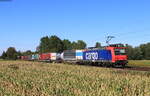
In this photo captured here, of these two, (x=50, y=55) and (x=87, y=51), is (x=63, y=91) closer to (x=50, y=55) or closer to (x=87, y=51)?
(x=87, y=51)

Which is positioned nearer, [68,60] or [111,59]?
[111,59]

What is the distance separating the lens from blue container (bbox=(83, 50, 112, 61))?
1764 inches

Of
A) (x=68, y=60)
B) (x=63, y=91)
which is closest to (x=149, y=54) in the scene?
(x=68, y=60)

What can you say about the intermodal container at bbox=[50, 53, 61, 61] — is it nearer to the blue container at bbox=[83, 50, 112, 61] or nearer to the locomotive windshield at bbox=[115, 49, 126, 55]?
the blue container at bbox=[83, 50, 112, 61]

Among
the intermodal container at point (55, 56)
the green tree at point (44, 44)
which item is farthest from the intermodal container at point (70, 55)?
the green tree at point (44, 44)

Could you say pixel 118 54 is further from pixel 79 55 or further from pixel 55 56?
pixel 55 56

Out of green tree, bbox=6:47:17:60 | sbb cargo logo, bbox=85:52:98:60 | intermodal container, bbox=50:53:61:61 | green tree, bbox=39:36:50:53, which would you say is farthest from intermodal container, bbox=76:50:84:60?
green tree, bbox=39:36:50:53

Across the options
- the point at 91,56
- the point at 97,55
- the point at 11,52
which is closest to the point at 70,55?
the point at 91,56

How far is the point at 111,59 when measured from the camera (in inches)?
1715

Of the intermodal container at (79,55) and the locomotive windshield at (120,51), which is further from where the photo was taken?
the intermodal container at (79,55)

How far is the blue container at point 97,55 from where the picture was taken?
44.8 meters

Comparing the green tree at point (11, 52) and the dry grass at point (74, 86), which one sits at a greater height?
the green tree at point (11, 52)

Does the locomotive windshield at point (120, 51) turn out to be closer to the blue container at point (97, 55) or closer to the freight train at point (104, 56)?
the freight train at point (104, 56)

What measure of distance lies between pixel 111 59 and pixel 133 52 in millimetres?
88015
